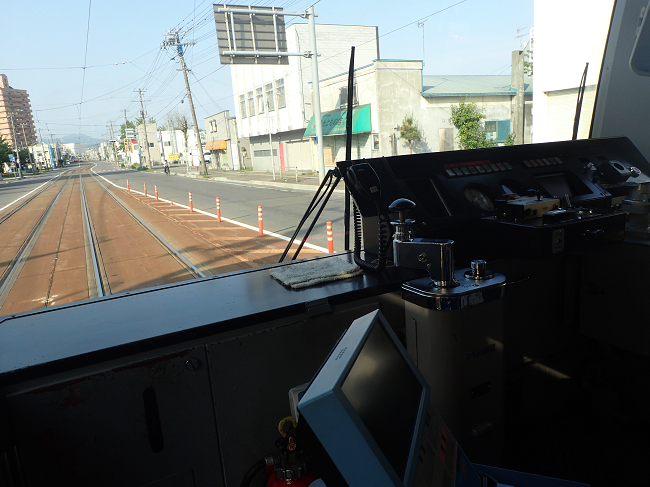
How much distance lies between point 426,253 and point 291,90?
2173 cm

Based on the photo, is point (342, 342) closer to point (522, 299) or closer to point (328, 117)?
point (522, 299)

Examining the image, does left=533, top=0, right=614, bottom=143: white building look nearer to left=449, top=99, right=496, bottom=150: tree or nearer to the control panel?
the control panel

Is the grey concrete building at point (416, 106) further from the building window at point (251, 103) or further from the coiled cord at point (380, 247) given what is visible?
the coiled cord at point (380, 247)

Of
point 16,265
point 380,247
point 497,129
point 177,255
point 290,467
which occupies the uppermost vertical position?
point 497,129

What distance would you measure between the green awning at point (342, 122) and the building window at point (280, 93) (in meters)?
2.74

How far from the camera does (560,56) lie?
18.4 ft

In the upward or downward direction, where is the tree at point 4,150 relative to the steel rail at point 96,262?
upward

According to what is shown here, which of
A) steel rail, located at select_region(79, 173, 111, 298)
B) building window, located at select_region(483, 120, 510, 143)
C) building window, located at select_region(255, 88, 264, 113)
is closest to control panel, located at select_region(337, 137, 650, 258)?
steel rail, located at select_region(79, 173, 111, 298)

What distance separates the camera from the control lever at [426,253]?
4.26ft

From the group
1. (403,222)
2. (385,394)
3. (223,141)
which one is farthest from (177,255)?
(223,141)

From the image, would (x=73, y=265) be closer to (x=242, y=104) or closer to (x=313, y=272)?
(x=313, y=272)

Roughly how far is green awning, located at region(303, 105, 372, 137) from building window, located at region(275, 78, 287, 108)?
2739 mm

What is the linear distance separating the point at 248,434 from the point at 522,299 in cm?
136

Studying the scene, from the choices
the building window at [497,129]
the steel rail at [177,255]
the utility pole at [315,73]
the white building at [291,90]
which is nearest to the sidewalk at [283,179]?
the white building at [291,90]
